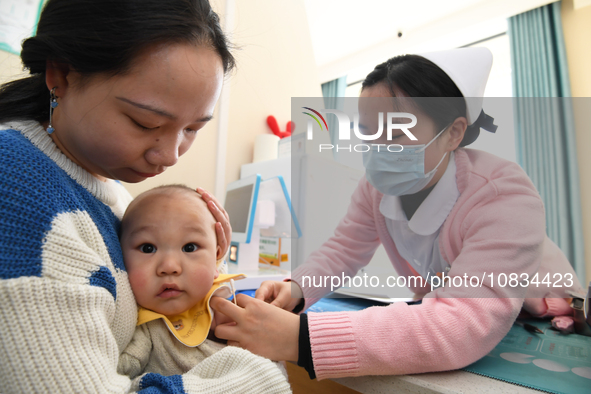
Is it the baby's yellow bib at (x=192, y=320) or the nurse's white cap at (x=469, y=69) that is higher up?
the nurse's white cap at (x=469, y=69)

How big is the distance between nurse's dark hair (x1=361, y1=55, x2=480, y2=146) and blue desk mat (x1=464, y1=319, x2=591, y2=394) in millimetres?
416

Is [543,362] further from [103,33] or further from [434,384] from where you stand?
[103,33]

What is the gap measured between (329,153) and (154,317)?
0.51 meters

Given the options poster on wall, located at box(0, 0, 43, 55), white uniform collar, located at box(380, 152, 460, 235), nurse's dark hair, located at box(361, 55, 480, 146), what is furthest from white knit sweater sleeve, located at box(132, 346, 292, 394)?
poster on wall, located at box(0, 0, 43, 55)

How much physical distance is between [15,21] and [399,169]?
164 cm

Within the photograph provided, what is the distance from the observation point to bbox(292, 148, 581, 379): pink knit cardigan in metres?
0.52

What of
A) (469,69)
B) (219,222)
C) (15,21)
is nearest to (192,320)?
(219,222)

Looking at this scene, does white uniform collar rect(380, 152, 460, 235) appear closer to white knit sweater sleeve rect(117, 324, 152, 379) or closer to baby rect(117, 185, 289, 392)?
baby rect(117, 185, 289, 392)

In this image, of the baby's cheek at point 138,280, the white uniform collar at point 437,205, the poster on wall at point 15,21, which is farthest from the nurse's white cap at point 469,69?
the poster on wall at point 15,21

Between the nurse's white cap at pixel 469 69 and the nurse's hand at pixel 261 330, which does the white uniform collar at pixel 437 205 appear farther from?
the nurse's hand at pixel 261 330

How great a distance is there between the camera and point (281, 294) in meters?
0.80

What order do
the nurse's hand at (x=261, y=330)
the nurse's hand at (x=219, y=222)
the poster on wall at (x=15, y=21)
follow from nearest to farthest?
the nurse's hand at (x=261, y=330) → the nurse's hand at (x=219, y=222) → the poster on wall at (x=15, y=21)

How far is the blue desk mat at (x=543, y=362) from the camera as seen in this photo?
489mm

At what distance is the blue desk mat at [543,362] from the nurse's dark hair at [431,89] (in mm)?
416
